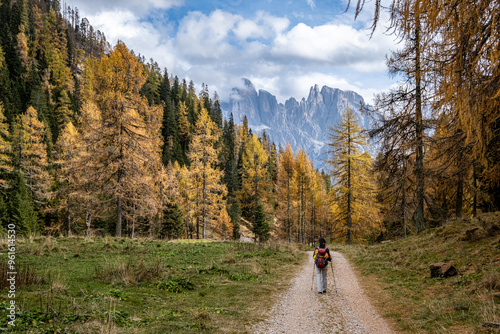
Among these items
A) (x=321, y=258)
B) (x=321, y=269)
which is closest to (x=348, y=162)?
(x=321, y=258)

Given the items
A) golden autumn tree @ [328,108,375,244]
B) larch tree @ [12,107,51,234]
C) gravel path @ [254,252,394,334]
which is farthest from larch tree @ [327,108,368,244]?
larch tree @ [12,107,51,234]

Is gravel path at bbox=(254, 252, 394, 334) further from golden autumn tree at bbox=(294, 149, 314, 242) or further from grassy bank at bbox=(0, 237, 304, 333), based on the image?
golden autumn tree at bbox=(294, 149, 314, 242)

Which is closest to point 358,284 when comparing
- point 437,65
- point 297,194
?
point 437,65

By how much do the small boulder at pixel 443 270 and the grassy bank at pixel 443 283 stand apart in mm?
189

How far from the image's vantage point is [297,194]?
4250 centimetres

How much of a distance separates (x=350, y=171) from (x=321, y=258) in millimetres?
19333

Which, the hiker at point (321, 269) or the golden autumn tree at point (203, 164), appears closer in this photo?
the hiker at point (321, 269)

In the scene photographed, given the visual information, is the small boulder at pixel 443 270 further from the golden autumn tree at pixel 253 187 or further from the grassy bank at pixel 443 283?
the golden autumn tree at pixel 253 187

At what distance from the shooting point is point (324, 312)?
697cm

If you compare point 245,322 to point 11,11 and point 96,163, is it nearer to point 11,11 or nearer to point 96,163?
point 96,163

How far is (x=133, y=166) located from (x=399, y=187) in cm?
1933

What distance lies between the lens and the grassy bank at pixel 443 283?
211 inches

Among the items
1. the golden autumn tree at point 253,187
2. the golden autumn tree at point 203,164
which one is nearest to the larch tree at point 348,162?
the golden autumn tree at point 203,164

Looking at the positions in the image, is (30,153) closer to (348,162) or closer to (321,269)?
(348,162)
